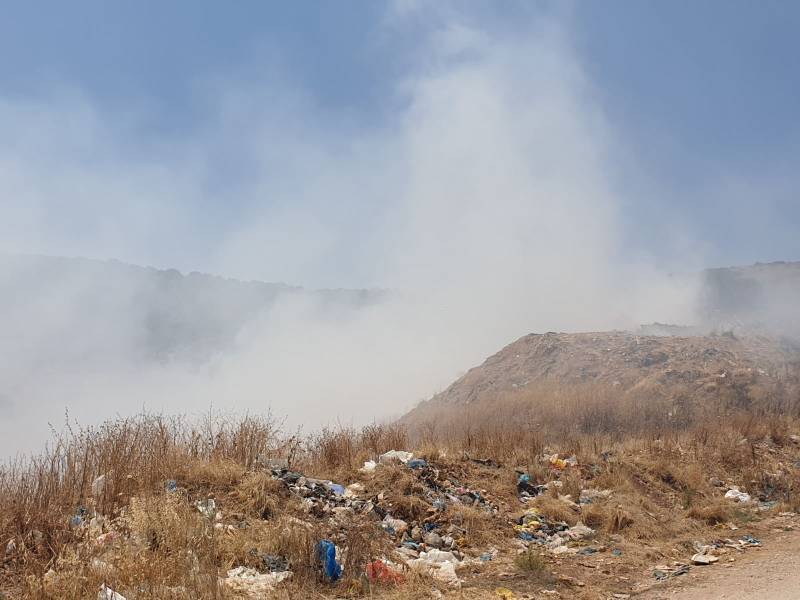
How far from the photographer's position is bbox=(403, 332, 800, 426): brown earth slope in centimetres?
2228

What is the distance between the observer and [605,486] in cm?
1065

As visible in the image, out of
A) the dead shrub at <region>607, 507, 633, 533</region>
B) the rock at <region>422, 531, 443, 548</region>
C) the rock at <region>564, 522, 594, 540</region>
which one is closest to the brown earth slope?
the dead shrub at <region>607, 507, 633, 533</region>

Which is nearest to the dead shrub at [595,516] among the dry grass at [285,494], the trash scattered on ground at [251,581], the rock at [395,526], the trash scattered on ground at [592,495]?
the dry grass at [285,494]

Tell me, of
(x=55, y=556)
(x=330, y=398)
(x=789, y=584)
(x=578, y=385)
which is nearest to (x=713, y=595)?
(x=789, y=584)

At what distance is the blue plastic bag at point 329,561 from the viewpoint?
5.34 meters

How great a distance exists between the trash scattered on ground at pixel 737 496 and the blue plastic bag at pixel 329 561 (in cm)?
890

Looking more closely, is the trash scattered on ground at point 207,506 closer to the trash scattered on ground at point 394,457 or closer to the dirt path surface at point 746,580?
the trash scattered on ground at point 394,457

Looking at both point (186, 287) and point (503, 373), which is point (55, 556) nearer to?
point (503, 373)

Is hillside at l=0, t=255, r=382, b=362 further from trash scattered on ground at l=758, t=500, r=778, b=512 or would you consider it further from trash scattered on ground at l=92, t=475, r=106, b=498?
trash scattered on ground at l=92, t=475, r=106, b=498

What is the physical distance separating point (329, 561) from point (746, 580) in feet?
14.3

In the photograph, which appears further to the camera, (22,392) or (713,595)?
(22,392)

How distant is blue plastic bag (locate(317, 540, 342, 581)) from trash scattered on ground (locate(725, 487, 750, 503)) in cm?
890

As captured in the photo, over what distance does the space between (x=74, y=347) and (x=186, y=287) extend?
41.5 feet

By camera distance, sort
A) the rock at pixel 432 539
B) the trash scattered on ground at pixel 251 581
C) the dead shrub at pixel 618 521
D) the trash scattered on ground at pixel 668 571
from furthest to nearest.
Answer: the dead shrub at pixel 618 521, the rock at pixel 432 539, the trash scattered on ground at pixel 668 571, the trash scattered on ground at pixel 251 581
